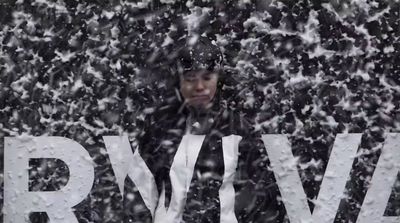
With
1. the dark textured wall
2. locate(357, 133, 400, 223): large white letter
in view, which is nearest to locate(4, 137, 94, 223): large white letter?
the dark textured wall

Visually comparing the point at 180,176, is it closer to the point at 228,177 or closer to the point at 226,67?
the point at 228,177

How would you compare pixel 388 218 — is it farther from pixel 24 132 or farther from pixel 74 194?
pixel 24 132

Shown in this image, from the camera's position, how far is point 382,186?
6.17 feet

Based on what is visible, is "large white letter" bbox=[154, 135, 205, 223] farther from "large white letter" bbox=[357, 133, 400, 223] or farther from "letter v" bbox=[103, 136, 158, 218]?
"large white letter" bbox=[357, 133, 400, 223]

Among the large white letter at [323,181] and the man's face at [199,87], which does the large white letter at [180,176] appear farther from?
the large white letter at [323,181]

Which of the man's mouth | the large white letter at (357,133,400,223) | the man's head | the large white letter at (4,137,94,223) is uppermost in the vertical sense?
the man's head

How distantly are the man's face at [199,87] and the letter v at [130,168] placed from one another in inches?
8.4

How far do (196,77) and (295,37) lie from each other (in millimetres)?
312

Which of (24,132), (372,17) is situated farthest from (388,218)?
(24,132)

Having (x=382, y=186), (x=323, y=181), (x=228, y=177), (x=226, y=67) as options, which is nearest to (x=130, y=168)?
(x=228, y=177)

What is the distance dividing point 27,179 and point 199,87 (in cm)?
55

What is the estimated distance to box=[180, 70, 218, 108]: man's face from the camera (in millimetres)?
1803

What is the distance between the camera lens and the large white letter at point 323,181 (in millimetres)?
1858

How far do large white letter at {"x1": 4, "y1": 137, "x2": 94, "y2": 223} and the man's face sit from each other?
1.10ft
